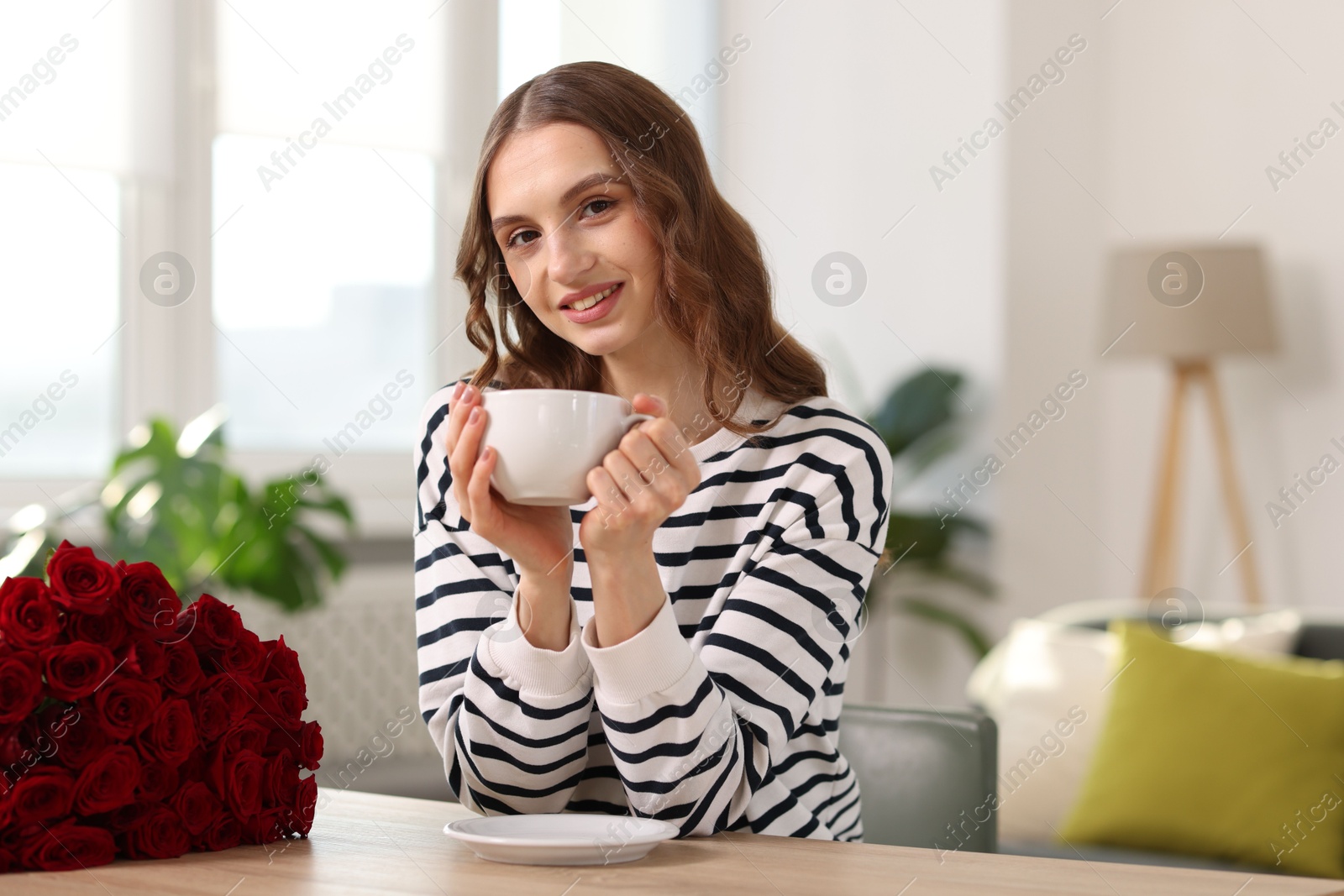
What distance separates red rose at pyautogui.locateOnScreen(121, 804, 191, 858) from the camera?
2.84ft

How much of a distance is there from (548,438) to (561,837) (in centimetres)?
26

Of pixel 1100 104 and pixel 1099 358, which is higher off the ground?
pixel 1100 104

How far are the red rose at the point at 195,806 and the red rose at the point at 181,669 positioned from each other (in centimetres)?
6

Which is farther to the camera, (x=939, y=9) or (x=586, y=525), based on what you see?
(x=939, y=9)

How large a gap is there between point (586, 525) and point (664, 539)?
0.36 meters

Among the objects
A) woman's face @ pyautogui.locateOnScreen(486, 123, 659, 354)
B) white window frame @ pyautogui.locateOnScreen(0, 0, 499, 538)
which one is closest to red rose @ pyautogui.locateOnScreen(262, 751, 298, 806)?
woman's face @ pyautogui.locateOnScreen(486, 123, 659, 354)

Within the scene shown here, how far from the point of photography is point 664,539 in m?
1.36

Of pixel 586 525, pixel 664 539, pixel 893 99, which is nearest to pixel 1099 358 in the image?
pixel 893 99

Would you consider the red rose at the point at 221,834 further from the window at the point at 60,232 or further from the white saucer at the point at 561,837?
the window at the point at 60,232

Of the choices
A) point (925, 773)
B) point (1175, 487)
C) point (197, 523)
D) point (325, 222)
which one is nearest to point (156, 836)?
point (925, 773)

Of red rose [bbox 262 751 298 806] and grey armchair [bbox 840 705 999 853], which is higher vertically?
red rose [bbox 262 751 298 806]

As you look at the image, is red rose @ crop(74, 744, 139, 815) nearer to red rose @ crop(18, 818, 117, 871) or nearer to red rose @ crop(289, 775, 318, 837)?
red rose @ crop(18, 818, 117, 871)

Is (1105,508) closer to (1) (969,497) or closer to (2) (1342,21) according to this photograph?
(1) (969,497)

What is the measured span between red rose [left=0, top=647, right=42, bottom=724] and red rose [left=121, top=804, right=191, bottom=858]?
0.10 meters
